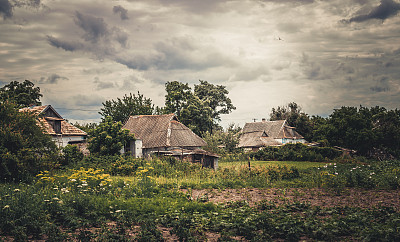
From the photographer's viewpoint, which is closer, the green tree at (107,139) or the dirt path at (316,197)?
the dirt path at (316,197)

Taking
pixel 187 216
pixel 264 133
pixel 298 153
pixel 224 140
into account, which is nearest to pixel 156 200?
pixel 187 216

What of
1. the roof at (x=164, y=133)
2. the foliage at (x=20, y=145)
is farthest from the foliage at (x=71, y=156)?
the roof at (x=164, y=133)

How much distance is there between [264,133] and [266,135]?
574 millimetres

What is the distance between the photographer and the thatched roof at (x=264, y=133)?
57944 mm

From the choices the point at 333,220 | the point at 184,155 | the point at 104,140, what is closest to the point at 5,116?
the point at 104,140

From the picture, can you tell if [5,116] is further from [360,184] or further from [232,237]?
[360,184]

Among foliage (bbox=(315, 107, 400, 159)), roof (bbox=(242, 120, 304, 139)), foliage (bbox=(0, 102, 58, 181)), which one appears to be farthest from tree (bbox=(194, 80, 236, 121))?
foliage (bbox=(0, 102, 58, 181))

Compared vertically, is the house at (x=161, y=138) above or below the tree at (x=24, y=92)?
below

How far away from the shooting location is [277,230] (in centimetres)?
799

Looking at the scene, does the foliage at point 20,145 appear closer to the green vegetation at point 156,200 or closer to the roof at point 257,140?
the green vegetation at point 156,200

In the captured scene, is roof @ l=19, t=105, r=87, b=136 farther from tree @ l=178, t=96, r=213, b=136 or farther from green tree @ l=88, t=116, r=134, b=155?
tree @ l=178, t=96, r=213, b=136

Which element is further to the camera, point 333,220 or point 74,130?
point 74,130

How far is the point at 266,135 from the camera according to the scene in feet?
196

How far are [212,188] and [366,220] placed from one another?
775cm
